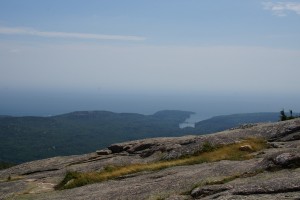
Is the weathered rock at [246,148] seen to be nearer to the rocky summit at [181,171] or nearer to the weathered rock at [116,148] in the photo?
the rocky summit at [181,171]

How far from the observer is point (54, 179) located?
41281 mm

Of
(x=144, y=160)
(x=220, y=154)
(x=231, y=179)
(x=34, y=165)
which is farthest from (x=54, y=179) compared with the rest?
(x=231, y=179)

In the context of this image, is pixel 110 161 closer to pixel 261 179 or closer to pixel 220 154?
pixel 220 154

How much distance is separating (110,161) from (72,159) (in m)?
10.2

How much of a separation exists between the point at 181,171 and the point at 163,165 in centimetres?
440

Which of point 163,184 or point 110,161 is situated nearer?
point 163,184

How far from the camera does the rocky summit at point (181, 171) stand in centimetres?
2438

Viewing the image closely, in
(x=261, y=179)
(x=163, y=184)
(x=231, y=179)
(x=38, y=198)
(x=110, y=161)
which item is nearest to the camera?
(x=261, y=179)

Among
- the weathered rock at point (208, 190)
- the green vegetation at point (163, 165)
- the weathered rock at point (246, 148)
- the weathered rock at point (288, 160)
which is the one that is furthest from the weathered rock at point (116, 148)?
the weathered rock at point (208, 190)

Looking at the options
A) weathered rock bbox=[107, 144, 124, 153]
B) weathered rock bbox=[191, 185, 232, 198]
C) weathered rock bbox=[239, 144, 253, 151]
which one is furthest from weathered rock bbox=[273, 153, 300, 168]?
weathered rock bbox=[107, 144, 124, 153]

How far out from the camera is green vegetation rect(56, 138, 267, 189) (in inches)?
1431

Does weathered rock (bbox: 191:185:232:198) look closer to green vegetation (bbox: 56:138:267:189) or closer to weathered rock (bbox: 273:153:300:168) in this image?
weathered rock (bbox: 273:153:300:168)

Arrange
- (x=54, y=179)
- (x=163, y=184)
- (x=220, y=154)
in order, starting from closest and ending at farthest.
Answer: (x=163, y=184), (x=220, y=154), (x=54, y=179)

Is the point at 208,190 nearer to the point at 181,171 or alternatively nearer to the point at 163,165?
the point at 181,171
